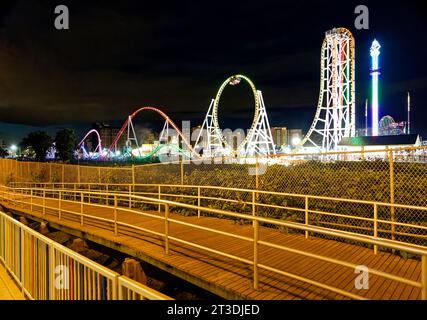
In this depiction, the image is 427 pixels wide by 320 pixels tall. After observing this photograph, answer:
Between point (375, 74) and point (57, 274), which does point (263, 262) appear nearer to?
point (57, 274)

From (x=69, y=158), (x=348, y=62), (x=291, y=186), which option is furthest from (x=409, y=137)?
(x=69, y=158)

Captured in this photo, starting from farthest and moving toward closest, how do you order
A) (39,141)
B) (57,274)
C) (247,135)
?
(39,141)
(247,135)
(57,274)

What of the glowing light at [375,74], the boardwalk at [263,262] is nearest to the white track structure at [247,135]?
the glowing light at [375,74]

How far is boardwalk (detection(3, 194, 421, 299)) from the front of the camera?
13.9ft

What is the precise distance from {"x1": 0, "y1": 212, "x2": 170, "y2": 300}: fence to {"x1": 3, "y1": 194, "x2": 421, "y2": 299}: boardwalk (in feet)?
5.09

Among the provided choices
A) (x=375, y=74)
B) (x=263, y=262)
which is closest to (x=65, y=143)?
(x=375, y=74)

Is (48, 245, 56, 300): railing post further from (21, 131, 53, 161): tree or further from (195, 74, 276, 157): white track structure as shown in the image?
(21, 131, 53, 161): tree

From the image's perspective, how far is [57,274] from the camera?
12.3ft

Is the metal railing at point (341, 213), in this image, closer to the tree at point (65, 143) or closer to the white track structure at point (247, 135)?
the white track structure at point (247, 135)

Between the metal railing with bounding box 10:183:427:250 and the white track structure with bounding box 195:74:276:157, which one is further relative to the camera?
the white track structure with bounding box 195:74:276:157

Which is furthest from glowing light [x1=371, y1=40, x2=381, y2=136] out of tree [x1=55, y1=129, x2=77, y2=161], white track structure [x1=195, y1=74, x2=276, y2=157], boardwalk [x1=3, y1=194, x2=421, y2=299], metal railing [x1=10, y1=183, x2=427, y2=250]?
tree [x1=55, y1=129, x2=77, y2=161]

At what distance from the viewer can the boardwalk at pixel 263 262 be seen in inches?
167

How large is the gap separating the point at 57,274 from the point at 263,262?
3080 mm
